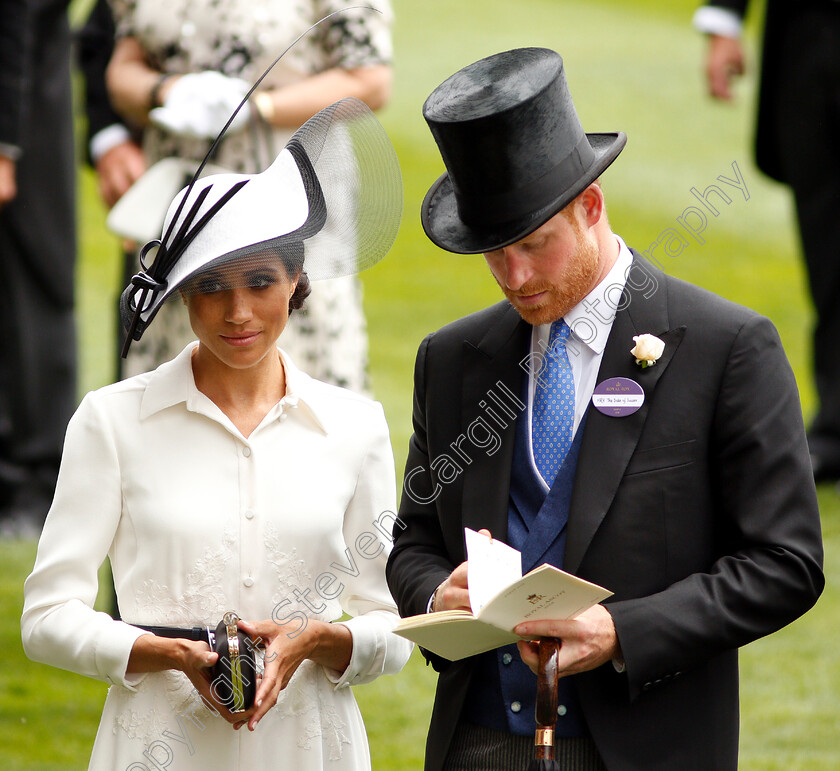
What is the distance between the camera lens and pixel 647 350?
2734mm

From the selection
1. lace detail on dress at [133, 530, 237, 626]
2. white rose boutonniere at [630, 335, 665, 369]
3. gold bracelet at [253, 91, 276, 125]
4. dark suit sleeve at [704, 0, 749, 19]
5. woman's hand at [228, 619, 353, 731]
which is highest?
white rose boutonniere at [630, 335, 665, 369]

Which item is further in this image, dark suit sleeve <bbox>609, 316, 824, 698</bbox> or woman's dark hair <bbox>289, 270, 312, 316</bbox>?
woman's dark hair <bbox>289, 270, 312, 316</bbox>

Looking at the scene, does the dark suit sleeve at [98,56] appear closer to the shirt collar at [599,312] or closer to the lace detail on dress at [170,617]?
the lace detail on dress at [170,617]

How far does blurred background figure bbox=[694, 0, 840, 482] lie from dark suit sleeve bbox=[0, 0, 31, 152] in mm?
3124

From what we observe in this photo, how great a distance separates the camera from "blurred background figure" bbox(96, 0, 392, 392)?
4.33m

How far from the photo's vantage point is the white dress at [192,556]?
2812mm

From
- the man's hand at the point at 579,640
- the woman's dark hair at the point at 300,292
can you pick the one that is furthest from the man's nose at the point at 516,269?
the man's hand at the point at 579,640

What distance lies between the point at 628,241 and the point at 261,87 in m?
8.90

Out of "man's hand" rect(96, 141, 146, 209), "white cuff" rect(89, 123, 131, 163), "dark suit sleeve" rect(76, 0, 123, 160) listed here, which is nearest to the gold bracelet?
"man's hand" rect(96, 141, 146, 209)

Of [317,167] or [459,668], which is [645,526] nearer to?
[459,668]

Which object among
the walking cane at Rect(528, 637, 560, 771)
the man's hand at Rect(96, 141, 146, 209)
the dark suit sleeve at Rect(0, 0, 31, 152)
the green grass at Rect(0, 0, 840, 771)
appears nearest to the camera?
the walking cane at Rect(528, 637, 560, 771)

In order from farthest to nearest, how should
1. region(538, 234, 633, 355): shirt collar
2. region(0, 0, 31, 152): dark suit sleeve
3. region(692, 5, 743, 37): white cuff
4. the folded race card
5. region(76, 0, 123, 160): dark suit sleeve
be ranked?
1. region(692, 5, 743, 37): white cuff
2. region(0, 0, 31, 152): dark suit sleeve
3. region(76, 0, 123, 160): dark suit sleeve
4. region(538, 234, 633, 355): shirt collar
5. the folded race card

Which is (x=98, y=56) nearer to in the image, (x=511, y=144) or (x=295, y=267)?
(x=295, y=267)

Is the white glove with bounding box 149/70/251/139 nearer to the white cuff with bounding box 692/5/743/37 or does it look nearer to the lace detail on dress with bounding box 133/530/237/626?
the lace detail on dress with bounding box 133/530/237/626
